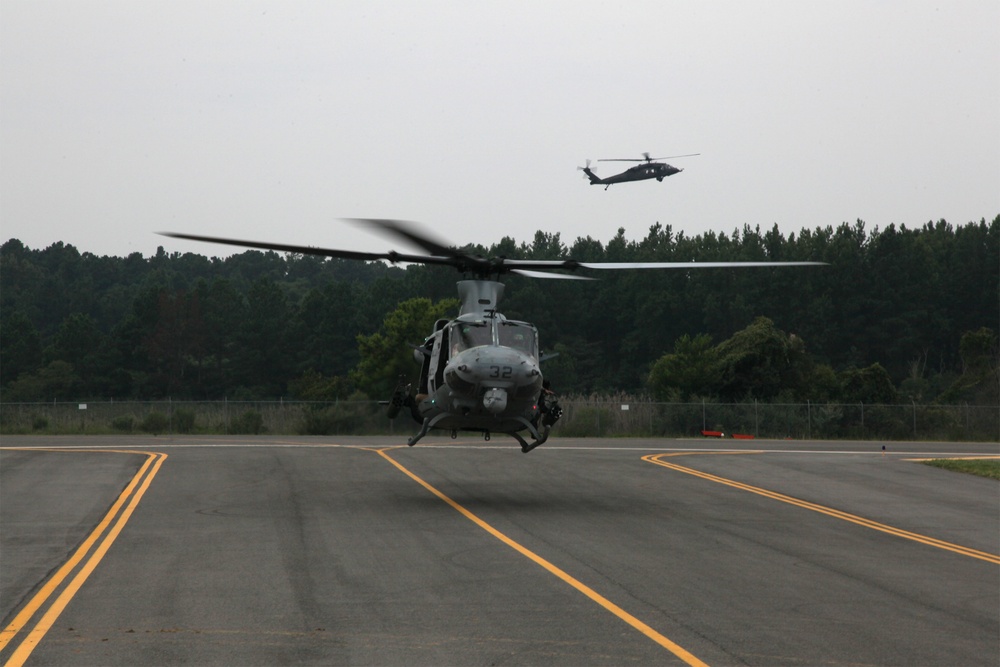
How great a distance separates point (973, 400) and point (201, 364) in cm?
7463

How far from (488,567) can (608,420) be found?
138 feet

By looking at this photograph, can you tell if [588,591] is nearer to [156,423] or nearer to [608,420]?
[608,420]

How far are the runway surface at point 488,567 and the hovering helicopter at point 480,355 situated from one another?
167 centimetres

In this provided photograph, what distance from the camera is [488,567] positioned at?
534 inches

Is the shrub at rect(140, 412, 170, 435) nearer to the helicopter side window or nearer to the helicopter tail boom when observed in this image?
the helicopter tail boom

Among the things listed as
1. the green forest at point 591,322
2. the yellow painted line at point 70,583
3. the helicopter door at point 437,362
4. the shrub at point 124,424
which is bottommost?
the yellow painted line at point 70,583

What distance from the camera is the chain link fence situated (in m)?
53.3

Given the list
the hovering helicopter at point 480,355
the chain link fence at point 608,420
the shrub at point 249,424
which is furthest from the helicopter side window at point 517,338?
the shrub at point 249,424

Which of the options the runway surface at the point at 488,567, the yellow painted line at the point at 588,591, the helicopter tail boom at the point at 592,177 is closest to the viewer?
the yellow painted line at the point at 588,591

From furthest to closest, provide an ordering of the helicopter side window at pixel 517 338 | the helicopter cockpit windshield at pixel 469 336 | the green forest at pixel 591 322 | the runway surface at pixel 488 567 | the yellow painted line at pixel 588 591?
the green forest at pixel 591 322 → the helicopter side window at pixel 517 338 → the helicopter cockpit windshield at pixel 469 336 → the runway surface at pixel 488 567 → the yellow painted line at pixel 588 591

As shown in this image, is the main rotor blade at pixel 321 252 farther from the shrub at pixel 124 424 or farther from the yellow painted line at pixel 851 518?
the shrub at pixel 124 424

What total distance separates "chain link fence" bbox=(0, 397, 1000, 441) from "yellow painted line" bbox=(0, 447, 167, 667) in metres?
30.7

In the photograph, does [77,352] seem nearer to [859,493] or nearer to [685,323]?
[685,323]

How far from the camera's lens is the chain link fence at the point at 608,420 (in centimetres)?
5328
